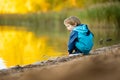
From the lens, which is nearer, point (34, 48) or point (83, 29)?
point (83, 29)

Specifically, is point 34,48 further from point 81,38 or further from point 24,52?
point 81,38

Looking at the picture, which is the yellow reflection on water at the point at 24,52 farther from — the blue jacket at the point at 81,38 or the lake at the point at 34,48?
the blue jacket at the point at 81,38

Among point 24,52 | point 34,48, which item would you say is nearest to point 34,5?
point 34,48

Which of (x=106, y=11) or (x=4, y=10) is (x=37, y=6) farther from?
(x=106, y=11)

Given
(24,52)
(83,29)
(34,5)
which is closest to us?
(83,29)

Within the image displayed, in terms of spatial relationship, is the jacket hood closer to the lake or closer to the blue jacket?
the blue jacket

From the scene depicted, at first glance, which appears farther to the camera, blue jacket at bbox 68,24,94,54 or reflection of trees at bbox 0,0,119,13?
reflection of trees at bbox 0,0,119,13

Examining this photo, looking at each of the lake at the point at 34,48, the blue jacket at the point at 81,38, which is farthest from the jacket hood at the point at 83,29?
the lake at the point at 34,48

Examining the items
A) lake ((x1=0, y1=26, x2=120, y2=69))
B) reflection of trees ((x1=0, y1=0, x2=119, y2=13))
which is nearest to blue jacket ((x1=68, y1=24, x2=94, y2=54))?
lake ((x1=0, y1=26, x2=120, y2=69))

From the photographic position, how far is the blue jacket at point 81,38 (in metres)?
5.36

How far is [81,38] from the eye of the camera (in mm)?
5422

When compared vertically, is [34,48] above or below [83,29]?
below

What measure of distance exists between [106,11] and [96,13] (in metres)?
0.41

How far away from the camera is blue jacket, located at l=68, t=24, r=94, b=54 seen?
17.6ft
